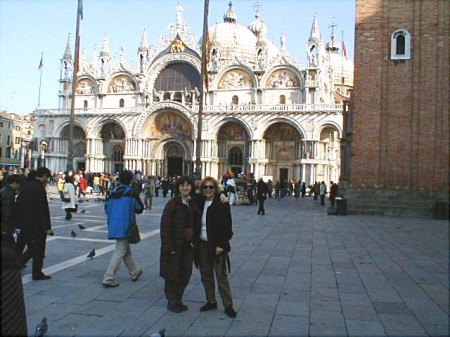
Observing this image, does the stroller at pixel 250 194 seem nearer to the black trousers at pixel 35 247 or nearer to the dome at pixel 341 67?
the black trousers at pixel 35 247

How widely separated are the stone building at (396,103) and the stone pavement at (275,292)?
703cm

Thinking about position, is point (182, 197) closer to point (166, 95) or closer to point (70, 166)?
point (70, 166)

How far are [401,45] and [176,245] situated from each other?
16683mm

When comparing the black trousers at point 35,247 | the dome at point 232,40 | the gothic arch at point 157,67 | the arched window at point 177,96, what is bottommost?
the black trousers at point 35,247

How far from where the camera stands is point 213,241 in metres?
5.53

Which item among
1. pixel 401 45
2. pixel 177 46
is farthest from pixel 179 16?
pixel 401 45

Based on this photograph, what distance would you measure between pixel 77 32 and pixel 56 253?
17755 millimetres

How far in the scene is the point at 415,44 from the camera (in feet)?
62.0

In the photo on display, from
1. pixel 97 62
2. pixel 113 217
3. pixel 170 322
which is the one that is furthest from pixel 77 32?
pixel 97 62

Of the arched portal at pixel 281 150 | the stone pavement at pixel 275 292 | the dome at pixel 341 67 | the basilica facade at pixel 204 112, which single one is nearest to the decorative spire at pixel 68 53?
the basilica facade at pixel 204 112

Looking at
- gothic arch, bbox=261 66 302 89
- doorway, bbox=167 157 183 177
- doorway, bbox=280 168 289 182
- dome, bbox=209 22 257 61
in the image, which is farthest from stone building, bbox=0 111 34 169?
doorway, bbox=280 168 289 182

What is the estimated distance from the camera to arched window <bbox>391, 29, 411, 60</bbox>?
18984 mm

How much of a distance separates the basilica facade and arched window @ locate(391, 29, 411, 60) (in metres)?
20.7

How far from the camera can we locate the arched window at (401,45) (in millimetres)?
18984
